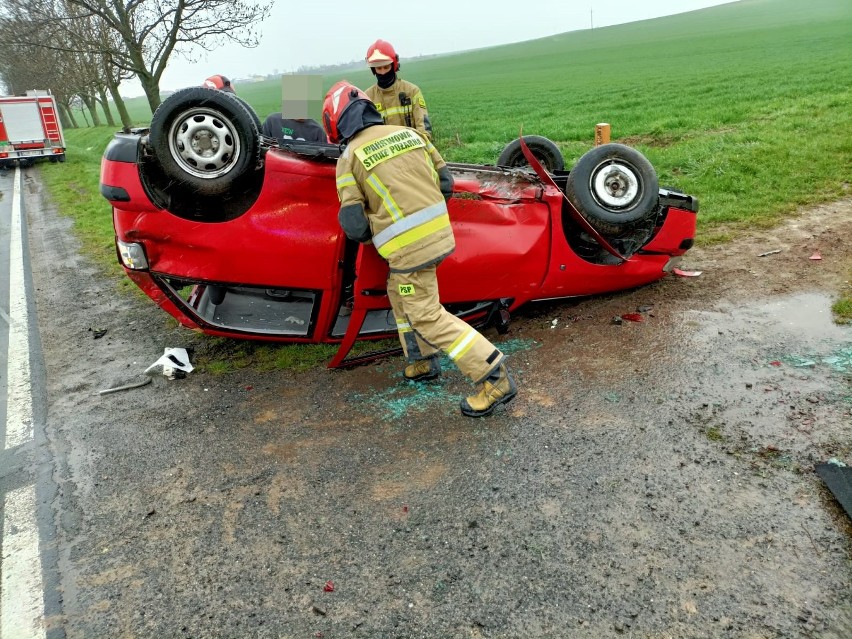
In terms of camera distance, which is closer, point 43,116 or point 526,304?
point 526,304

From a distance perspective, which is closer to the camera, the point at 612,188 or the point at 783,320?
the point at 783,320

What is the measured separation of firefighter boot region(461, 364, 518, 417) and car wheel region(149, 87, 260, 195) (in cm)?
180

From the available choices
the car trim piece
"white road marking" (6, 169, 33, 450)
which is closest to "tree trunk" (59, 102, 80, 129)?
"white road marking" (6, 169, 33, 450)

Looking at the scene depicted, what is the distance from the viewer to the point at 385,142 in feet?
10.2

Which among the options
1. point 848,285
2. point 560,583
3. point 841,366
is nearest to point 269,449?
point 560,583

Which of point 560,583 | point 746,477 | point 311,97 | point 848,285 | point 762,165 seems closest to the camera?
point 560,583

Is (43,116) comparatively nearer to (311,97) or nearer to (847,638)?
(311,97)

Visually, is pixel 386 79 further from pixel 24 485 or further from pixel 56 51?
pixel 56 51

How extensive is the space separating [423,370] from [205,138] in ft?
5.83

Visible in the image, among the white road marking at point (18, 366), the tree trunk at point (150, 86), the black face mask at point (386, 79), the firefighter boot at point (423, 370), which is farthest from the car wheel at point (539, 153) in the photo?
the tree trunk at point (150, 86)

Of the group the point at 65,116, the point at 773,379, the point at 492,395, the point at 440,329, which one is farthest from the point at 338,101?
the point at 65,116

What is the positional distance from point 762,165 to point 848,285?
332cm

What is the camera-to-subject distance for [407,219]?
3.13 meters

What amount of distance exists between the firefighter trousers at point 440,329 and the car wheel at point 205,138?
1.11m
